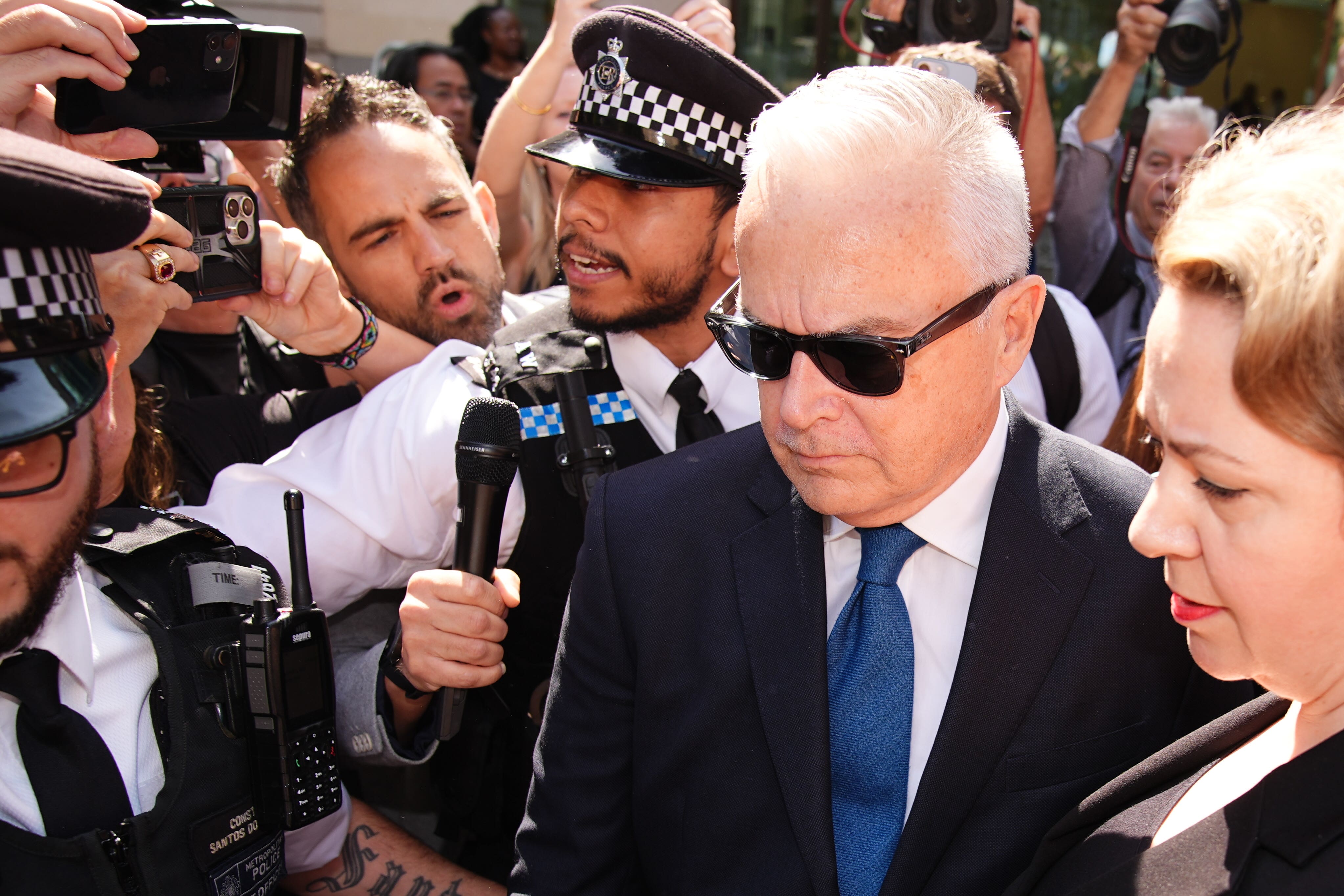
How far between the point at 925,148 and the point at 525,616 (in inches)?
53.4

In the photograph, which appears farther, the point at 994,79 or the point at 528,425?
the point at 994,79

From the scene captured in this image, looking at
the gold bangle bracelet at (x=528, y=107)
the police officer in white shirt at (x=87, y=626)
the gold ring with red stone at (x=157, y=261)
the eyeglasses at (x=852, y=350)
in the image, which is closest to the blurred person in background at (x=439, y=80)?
the gold bangle bracelet at (x=528, y=107)

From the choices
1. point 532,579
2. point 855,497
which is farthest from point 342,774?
point 855,497

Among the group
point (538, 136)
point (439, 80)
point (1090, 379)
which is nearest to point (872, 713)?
point (1090, 379)

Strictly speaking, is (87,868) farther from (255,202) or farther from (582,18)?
(582,18)

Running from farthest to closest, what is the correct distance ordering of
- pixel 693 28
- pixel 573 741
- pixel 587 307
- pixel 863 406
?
pixel 693 28 → pixel 587 307 → pixel 573 741 → pixel 863 406

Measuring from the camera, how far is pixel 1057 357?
122 inches

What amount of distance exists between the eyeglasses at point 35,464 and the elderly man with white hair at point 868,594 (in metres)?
0.82

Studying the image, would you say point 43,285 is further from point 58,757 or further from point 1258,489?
point 1258,489

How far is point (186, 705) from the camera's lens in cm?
169

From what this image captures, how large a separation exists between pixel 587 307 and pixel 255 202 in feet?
2.51

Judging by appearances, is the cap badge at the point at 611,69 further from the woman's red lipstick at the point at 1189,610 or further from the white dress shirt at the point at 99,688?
the woman's red lipstick at the point at 1189,610

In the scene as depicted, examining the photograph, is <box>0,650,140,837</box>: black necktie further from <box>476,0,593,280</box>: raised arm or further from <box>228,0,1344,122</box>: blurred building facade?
→ <box>228,0,1344,122</box>: blurred building facade

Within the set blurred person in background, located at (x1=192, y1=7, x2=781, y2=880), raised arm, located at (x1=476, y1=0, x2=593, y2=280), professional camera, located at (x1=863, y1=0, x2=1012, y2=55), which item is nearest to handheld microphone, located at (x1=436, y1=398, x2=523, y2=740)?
blurred person in background, located at (x1=192, y1=7, x2=781, y2=880)
